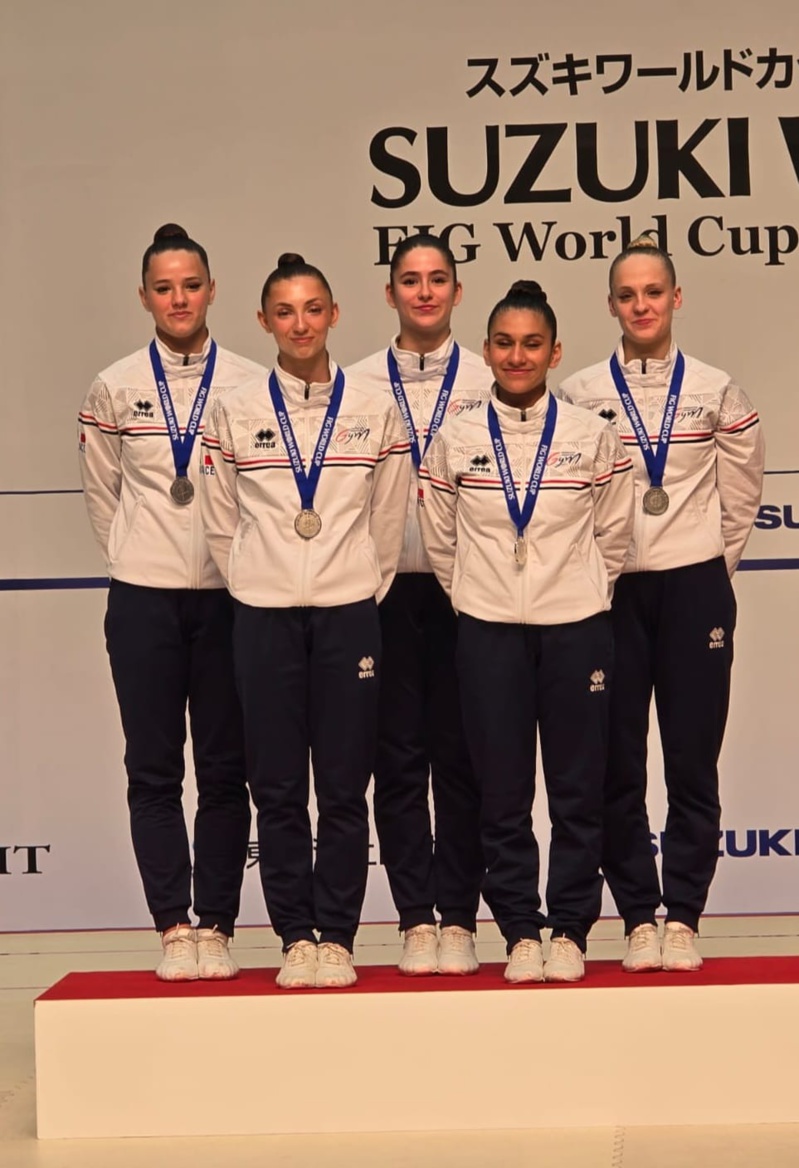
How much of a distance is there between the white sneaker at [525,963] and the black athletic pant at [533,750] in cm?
2

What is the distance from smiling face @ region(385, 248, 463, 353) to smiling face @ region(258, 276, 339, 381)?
275mm

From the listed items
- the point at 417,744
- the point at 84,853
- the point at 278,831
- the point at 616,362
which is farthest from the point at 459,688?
the point at 84,853

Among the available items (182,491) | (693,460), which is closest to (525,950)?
(693,460)

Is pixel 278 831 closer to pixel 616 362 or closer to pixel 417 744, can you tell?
pixel 417 744

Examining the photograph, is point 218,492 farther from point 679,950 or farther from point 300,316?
point 679,950

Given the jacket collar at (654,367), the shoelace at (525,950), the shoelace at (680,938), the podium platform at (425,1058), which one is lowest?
the podium platform at (425,1058)

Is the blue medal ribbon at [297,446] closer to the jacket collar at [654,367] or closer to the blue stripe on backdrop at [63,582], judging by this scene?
the jacket collar at [654,367]

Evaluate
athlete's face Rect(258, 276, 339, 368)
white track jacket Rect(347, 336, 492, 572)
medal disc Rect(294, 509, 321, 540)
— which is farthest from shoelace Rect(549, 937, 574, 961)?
athlete's face Rect(258, 276, 339, 368)

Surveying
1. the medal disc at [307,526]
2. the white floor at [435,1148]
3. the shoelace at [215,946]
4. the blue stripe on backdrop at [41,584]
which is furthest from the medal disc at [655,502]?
the blue stripe on backdrop at [41,584]

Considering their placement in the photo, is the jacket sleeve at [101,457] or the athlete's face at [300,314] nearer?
the athlete's face at [300,314]

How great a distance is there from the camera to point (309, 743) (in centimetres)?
418

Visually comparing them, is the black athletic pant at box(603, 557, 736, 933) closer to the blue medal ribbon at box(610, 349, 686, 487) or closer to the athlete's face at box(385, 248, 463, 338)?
the blue medal ribbon at box(610, 349, 686, 487)

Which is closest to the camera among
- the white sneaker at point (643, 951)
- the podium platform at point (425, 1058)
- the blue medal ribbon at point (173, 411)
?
the podium platform at point (425, 1058)

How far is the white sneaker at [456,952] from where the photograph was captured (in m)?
4.24
